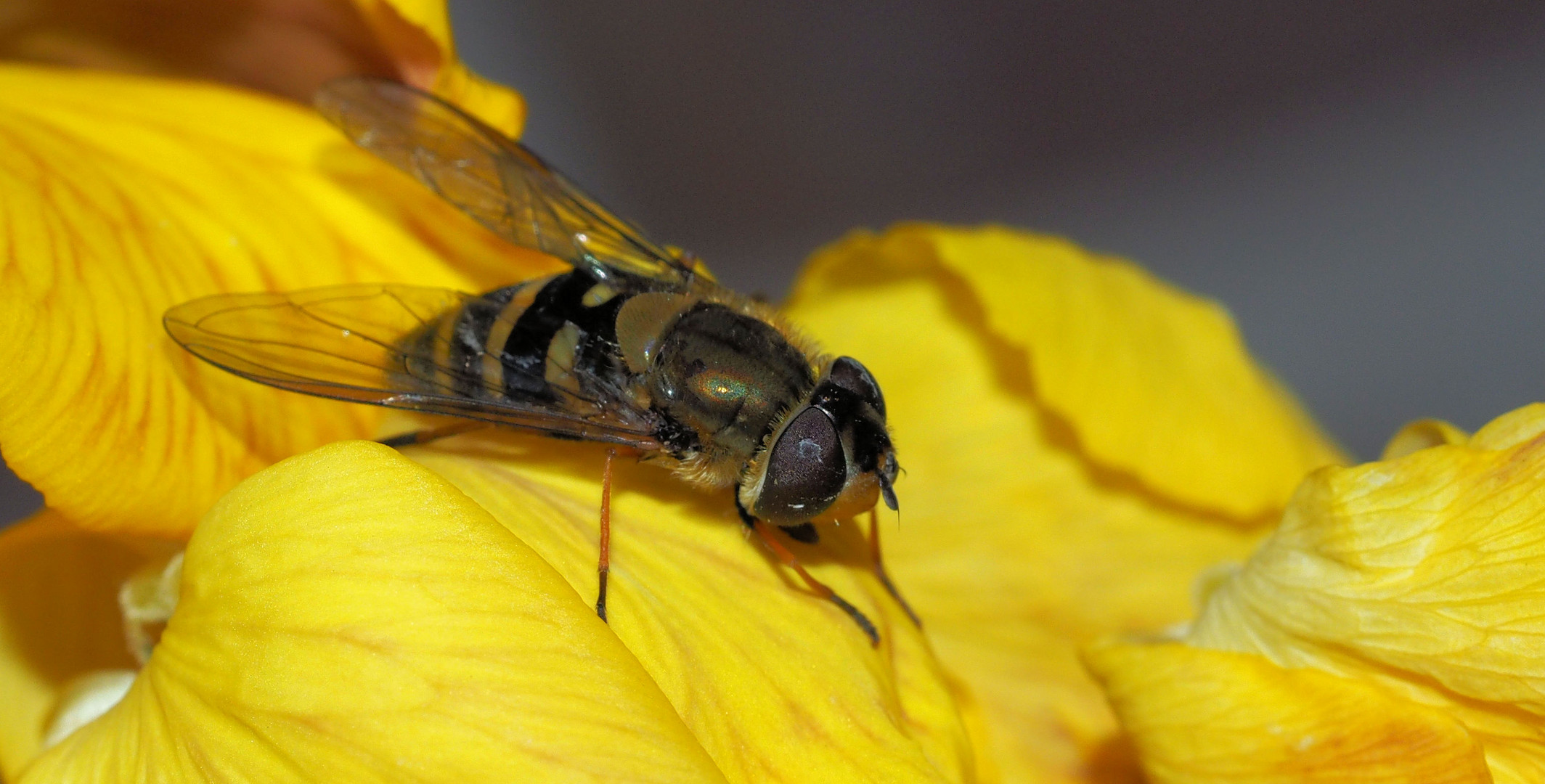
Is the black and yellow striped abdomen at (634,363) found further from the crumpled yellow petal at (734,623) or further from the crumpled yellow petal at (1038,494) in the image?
the crumpled yellow petal at (1038,494)

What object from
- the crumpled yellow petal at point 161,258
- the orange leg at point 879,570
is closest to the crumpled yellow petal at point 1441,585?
the orange leg at point 879,570

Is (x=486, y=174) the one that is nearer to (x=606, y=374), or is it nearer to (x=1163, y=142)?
(x=606, y=374)

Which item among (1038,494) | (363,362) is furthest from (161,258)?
(1038,494)

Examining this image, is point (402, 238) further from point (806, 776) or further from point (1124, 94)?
point (1124, 94)

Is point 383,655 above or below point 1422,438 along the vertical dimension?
below

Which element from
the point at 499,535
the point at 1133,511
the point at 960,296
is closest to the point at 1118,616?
the point at 1133,511

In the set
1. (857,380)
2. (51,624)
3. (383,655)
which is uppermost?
(857,380)
